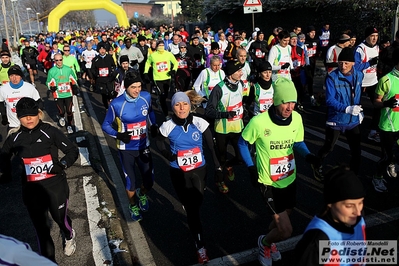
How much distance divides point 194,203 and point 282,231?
1.05m

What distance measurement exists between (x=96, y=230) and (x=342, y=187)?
11.6 feet

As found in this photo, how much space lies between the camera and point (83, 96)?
14562 mm

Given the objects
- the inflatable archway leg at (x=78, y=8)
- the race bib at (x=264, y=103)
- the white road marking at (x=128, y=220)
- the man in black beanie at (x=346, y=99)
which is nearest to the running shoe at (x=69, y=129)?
the white road marking at (x=128, y=220)

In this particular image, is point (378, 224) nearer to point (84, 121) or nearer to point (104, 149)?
point (104, 149)

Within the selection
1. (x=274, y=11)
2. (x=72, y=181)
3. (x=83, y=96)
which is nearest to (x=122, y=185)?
(x=72, y=181)

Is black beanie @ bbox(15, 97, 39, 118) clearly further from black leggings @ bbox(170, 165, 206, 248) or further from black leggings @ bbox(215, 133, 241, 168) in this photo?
black leggings @ bbox(215, 133, 241, 168)

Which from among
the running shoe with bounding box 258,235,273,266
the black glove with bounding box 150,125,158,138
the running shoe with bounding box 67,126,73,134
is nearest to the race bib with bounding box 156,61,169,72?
the running shoe with bounding box 67,126,73,134

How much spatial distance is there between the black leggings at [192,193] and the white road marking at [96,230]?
1030 millimetres

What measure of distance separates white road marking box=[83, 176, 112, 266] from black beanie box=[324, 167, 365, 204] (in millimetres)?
2862

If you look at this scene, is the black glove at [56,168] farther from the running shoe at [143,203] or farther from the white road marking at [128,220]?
the running shoe at [143,203]

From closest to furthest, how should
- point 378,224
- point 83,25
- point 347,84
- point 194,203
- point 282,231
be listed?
point 282,231, point 194,203, point 378,224, point 347,84, point 83,25

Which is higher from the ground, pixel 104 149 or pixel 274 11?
pixel 274 11

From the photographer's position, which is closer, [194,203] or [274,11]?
[194,203]

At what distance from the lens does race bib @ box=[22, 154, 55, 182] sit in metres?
4.11
